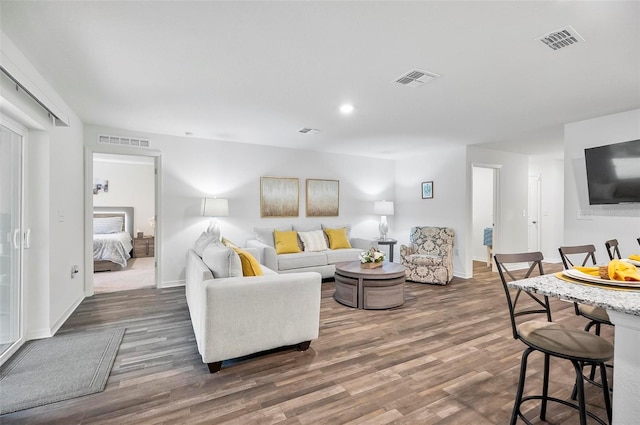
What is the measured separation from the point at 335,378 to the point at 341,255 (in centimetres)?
322

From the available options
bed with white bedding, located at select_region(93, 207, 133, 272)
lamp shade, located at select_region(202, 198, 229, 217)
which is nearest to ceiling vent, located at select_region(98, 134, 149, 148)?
lamp shade, located at select_region(202, 198, 229, 217)

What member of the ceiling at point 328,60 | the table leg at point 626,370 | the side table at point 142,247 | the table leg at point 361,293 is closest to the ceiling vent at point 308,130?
the ceiling at point 328,60

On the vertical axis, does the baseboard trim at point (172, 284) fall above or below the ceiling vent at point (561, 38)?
below

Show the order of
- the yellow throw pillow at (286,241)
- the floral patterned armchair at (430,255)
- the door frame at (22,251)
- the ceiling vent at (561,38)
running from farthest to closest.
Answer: the yellow throw pillow at (286,241), the floral patterned armchair at (430,255), the door frame at (22,251), the ceiling vent at (561,38)

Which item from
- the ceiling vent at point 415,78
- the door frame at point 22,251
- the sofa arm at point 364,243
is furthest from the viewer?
the sofa arm at point 364,243

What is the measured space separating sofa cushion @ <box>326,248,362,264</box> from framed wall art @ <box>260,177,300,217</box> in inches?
43.4

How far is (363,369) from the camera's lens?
2.42 meters

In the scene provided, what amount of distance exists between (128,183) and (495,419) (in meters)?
9.05

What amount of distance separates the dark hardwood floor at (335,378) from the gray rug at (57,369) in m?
0.08

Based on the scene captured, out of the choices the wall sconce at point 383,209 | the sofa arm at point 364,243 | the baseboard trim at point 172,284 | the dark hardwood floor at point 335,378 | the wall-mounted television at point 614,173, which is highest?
the wall-mounted television at point 614,173

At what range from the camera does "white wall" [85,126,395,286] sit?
4.97 meters

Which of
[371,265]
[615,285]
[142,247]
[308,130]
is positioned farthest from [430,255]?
[142,247]

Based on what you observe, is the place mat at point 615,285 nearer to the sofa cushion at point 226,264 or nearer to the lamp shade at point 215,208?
the sofa cushion at point 226,264

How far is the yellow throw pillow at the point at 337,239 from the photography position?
5736mm
